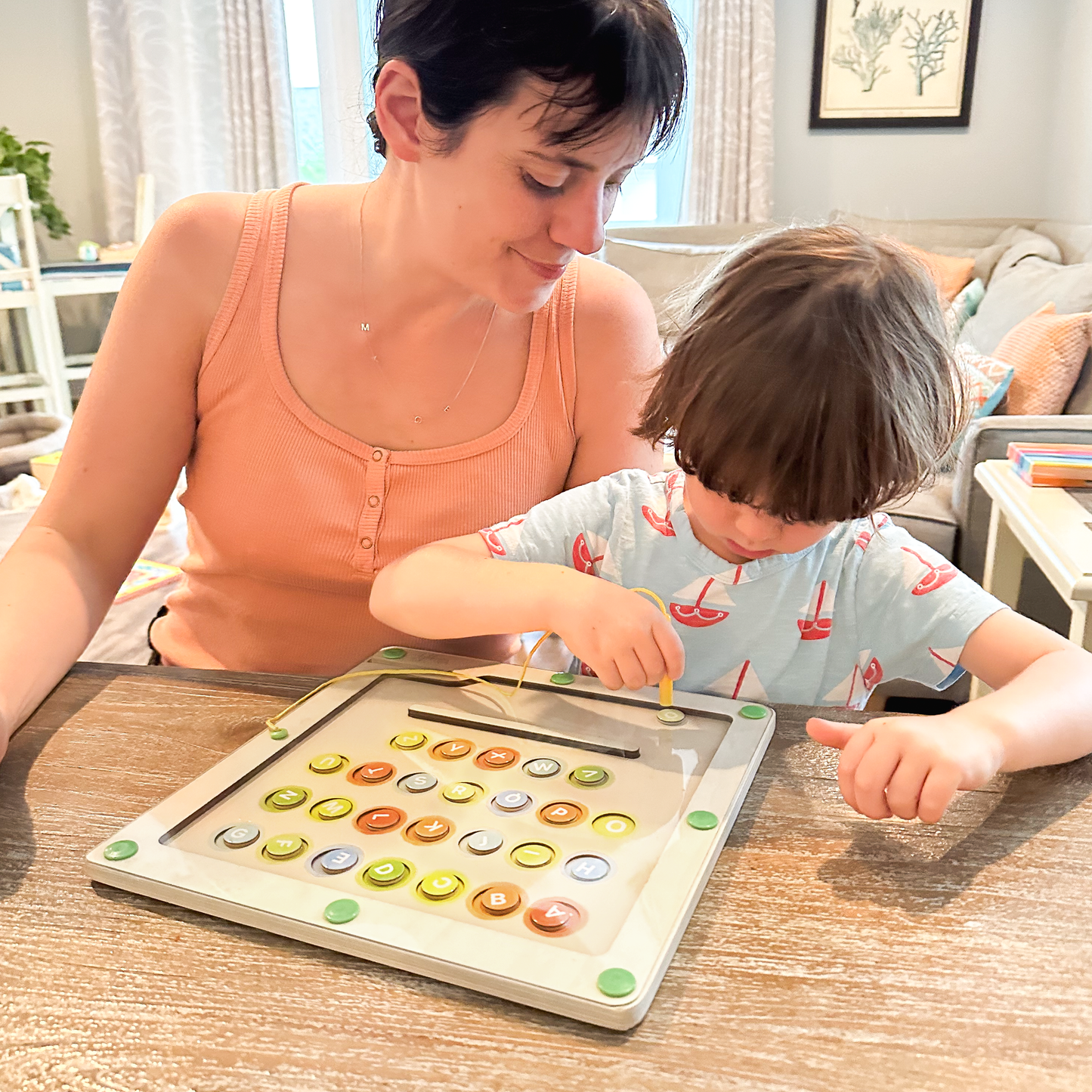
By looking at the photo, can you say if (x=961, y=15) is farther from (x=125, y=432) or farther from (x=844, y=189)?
(x=125, y=432)

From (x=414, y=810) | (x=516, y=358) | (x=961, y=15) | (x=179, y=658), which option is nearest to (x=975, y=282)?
(x=961, y=15)

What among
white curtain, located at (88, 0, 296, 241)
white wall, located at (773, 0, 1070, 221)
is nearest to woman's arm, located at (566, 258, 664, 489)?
white wall, located at (773, 0, 1070, 221)

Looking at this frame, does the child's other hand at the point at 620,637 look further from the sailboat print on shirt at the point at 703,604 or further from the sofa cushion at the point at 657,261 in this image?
the sofa cushion at the point at 657,261

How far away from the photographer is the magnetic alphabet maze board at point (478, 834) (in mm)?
479

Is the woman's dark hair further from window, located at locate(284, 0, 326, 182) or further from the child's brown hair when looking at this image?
window, located at locate(284, 0, 326, 182)

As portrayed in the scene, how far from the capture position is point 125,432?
0.97 meters

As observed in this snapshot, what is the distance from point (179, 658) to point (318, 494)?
0.27 m

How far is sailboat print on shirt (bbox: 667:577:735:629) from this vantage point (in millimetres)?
923

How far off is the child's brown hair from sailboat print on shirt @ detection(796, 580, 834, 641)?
15 centimetres

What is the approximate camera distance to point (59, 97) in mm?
4707

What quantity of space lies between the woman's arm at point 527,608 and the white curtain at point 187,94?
13.7ft

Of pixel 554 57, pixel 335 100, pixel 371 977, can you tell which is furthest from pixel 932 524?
pixel 335 100

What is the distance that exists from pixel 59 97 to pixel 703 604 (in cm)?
494

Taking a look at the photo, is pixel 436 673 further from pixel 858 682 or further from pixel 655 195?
pixel 655 195
